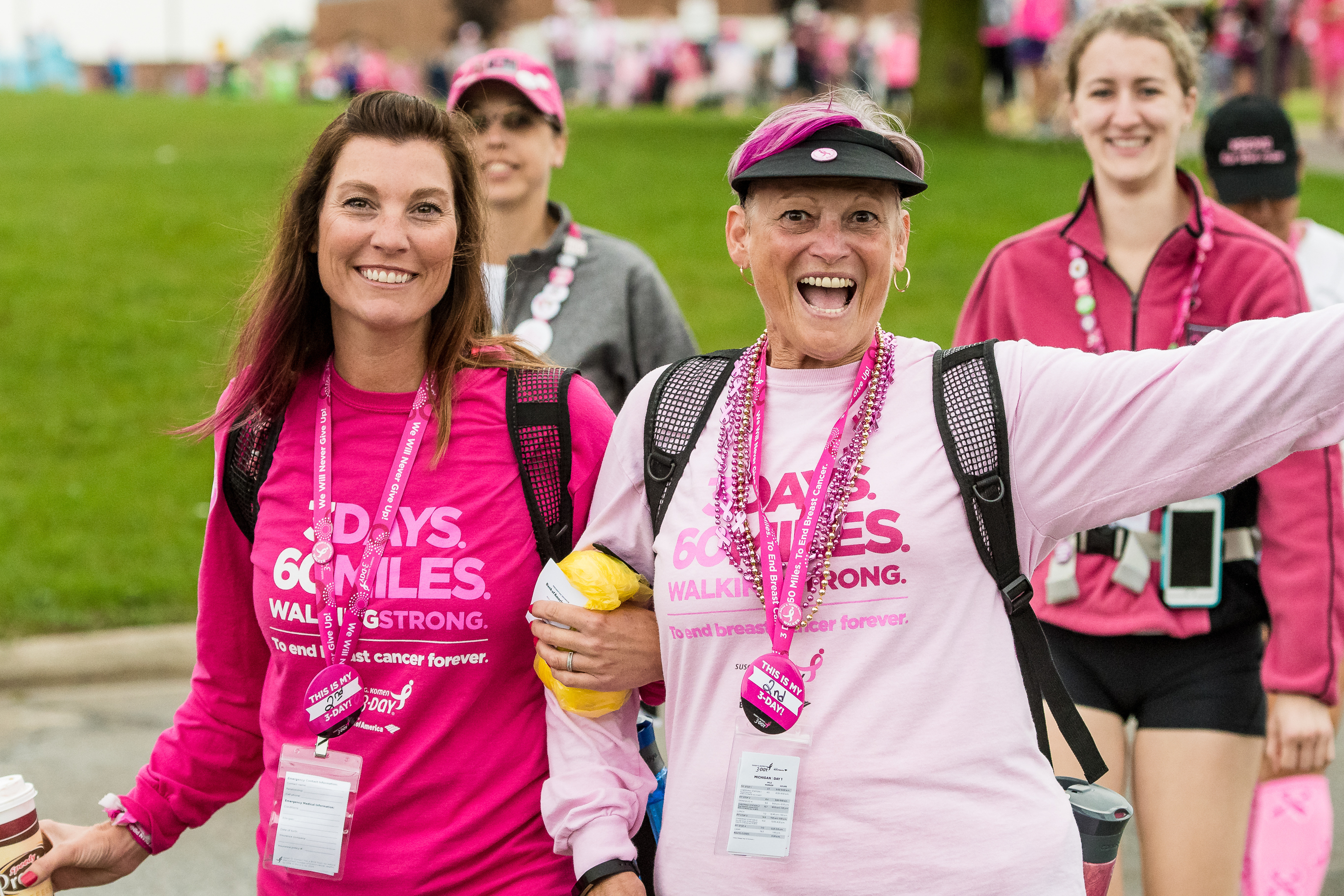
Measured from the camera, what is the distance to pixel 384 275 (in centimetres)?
265

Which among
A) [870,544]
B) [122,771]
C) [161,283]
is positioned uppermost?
[161,283]

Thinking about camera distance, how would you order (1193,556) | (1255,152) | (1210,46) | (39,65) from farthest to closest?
(39,65) → (1210,46) → (1255,152) → (1193,556)

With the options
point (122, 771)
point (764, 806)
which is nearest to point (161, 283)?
point (122, 771)

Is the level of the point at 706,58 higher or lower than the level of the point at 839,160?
higher

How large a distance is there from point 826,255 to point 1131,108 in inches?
65.2

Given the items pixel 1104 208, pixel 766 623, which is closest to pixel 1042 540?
pixel 766 623

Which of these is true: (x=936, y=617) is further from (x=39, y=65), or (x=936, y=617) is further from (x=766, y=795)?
(x=39, y=65)

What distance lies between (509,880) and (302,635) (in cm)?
59

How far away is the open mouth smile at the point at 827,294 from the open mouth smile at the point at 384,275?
0.81 m

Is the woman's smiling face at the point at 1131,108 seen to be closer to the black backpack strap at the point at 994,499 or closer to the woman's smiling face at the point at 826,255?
the woman's smiling face at the point at 826,255

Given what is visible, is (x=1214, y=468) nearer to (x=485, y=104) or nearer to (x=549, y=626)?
(x=549, y=626)

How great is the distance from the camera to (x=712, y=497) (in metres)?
2.30

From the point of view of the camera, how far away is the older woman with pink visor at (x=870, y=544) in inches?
83.2

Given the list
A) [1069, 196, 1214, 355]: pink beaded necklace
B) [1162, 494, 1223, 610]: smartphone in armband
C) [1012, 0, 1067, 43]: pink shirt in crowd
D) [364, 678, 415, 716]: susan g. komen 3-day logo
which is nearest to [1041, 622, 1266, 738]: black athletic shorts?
[1162, 494, 1223, 610]: smartphone in armband
